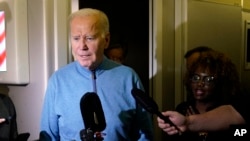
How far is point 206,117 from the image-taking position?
1065mm

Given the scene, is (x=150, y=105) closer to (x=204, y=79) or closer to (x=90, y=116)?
(x=90, y=116)

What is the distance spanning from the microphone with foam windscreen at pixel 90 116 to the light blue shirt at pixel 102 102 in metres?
0.33

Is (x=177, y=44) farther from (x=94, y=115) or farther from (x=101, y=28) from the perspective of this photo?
(x=94, y=115)

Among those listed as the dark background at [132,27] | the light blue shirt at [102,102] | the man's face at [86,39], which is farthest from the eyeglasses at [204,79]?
the dark background at [132,27]

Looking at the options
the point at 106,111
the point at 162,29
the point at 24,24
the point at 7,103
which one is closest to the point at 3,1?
the point at 24,24

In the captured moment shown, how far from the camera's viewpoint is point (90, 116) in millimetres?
968

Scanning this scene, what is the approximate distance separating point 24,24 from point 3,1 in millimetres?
151

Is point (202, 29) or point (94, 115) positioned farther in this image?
point (202, 29)


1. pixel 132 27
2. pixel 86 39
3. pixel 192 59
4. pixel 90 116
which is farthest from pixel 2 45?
pixel 132 27

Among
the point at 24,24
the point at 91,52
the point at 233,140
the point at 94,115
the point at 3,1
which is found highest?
the point at 3,1

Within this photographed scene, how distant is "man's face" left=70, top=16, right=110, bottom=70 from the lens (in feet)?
4.14

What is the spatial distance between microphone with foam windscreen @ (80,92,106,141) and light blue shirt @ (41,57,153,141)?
33cm

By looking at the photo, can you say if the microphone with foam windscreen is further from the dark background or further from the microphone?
the dark background

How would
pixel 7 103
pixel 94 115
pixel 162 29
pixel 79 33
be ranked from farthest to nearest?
pixel 162 29 < pixel 7 103 < pixel 79 33 < pixel 94 115
